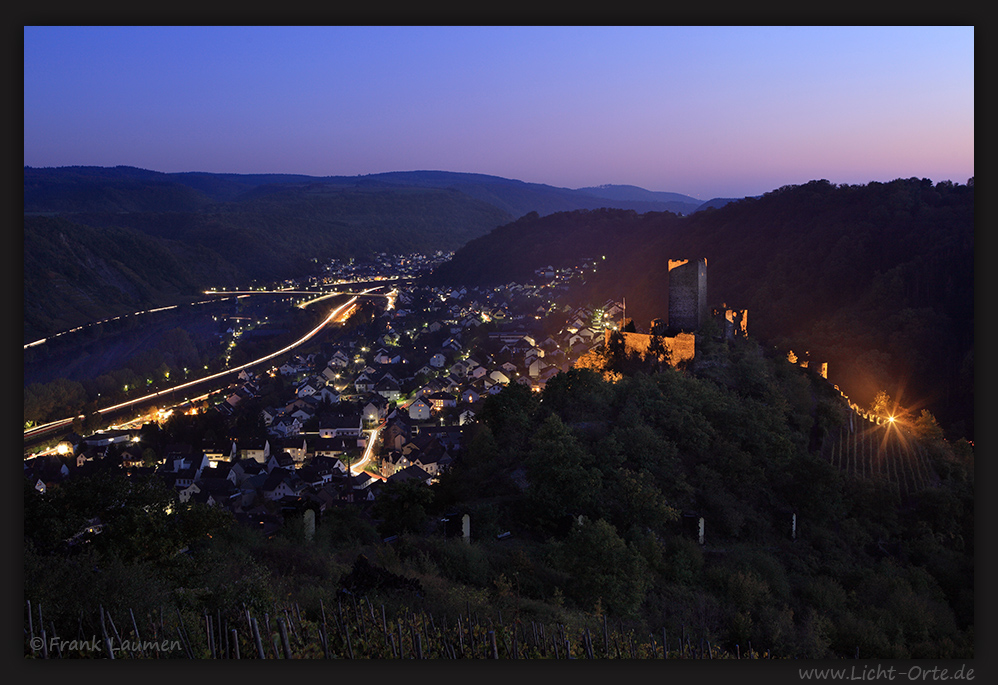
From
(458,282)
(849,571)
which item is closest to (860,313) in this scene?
(849,571)

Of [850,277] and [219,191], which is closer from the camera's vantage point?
[850,277]

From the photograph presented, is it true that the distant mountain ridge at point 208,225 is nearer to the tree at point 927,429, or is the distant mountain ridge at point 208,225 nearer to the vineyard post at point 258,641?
the vineyard post at point 258,641

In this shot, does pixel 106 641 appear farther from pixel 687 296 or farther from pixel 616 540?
pixel 687 296

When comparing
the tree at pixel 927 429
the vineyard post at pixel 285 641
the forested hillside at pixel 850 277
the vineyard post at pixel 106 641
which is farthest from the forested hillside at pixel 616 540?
the forested hillside at pixel 850 277

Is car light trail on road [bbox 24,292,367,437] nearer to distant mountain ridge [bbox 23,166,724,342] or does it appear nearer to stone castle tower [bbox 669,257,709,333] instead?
distant mountain ridge [bbox 23,166,724,342]

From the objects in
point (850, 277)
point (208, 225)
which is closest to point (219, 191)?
point (208, 225)

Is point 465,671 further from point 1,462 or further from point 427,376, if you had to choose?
point 427,376
